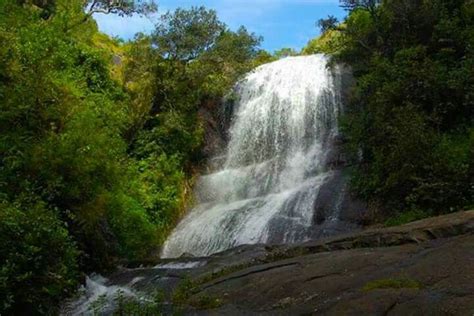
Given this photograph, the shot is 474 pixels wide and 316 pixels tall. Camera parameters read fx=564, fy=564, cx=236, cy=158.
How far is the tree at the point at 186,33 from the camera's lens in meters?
26.7

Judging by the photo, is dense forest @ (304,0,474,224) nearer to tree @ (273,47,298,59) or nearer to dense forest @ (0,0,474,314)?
dense forest @ (0,0,474,314)

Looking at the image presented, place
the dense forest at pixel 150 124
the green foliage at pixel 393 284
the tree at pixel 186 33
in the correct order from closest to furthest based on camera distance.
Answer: the green foliage at pixel 393 284, the dense forest at pixel 150 124, the tree at pixel 186 33

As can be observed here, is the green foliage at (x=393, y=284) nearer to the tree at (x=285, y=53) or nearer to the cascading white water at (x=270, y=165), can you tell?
the cascading white water at (x=270, y=165)

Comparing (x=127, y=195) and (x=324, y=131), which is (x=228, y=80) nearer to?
(x=324, y=131)

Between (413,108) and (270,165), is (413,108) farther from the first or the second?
(270,165)

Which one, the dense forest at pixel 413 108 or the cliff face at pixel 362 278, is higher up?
the dense forest at pixel 413 108

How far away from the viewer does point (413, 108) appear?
1811 centimetres

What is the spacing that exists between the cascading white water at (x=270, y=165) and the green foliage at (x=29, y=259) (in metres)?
9.61

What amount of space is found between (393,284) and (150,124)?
71.5 feet

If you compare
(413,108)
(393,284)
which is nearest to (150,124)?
(413,108)

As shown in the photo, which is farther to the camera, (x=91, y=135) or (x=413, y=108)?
(x=413, y=108)

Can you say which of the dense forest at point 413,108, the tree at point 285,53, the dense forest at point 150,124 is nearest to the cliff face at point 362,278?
the dense forest at point 150,124

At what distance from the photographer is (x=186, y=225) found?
2298 centimetres

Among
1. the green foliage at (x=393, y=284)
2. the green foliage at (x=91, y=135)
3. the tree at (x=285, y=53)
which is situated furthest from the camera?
the tree at (x=285, y=53)
